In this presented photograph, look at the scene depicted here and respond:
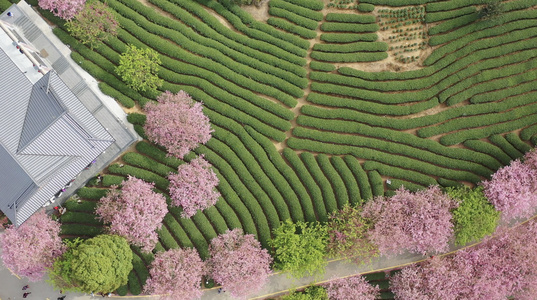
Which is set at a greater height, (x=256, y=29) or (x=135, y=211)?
(x=256, y=29)

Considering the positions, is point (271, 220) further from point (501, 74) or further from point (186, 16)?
point (501, 74)

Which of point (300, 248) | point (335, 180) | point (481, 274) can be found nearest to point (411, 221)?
point (335, 180)

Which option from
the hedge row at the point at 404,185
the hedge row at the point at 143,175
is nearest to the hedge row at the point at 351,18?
the hedge row at the point at 404,185

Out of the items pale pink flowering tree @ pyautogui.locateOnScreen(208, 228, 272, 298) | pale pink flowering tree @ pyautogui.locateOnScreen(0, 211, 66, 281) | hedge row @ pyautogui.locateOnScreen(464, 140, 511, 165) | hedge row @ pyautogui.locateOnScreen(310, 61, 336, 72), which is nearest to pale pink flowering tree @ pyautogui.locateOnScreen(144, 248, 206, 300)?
pale pink flowering tree @ pyautogui.locateOnScreen(208, 228, 272, 298)

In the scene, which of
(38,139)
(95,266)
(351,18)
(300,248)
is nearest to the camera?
(38,139)

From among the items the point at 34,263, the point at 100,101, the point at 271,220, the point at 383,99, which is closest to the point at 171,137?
the point at 100,101

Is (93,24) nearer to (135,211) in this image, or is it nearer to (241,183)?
(135,211)

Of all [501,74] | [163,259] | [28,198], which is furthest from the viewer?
[501,74]
